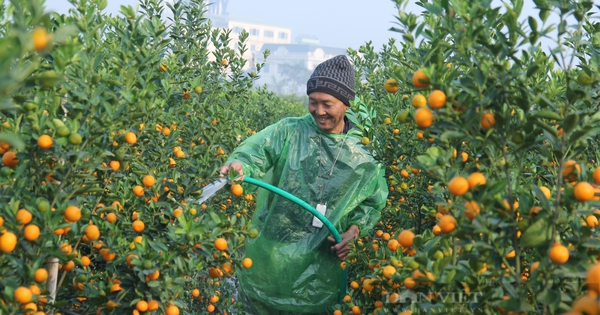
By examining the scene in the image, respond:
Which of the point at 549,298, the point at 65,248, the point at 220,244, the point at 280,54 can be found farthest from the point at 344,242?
the point at 280,54

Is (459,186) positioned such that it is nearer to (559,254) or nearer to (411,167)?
(559,254)

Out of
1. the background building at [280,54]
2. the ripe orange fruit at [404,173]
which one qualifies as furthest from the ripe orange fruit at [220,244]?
the background building at [280,54]

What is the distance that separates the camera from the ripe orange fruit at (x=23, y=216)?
1.54m

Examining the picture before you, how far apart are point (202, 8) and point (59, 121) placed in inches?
116

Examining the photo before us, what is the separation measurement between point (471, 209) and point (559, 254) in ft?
0.66

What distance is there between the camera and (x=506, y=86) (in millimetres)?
1434

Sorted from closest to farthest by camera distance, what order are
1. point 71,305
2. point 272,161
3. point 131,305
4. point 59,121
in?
point 59,121
point 131,305
point 71,305
point 272,161

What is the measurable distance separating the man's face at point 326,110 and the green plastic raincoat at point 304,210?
0.07m

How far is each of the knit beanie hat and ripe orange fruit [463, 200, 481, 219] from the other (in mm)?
2087

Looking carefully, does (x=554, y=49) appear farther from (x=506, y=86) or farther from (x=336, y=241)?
(x=336, y=241)

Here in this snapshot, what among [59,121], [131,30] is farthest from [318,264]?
[59,121]

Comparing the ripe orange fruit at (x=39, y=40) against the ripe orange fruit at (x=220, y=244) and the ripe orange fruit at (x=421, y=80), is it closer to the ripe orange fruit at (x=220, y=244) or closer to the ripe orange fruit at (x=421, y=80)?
the ripe orange fruit at (x=421, y=80)

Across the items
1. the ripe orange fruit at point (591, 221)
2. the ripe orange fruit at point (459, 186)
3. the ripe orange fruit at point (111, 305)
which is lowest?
the ripe orange fruit at point (111, 305)

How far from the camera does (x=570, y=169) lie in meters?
1.46
